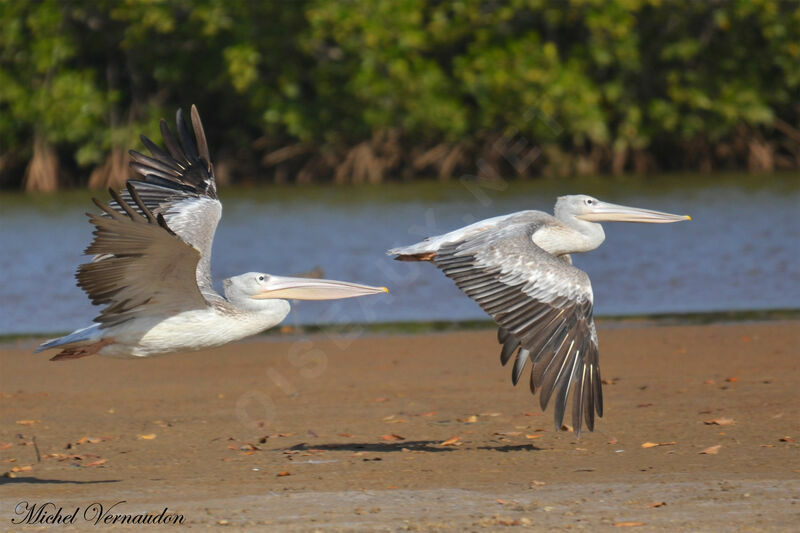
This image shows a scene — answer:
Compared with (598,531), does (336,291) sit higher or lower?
higher

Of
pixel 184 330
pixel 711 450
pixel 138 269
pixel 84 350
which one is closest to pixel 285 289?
pixel 184 330

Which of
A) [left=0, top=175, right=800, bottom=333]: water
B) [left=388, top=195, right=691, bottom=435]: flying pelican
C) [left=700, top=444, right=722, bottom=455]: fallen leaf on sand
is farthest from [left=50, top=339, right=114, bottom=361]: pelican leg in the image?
[left=0, top=175, right=800, bottom=333]: water

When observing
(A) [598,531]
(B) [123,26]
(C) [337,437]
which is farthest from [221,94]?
(A) [598,531]

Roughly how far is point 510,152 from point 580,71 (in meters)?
2.42

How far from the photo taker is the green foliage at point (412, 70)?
984 inches

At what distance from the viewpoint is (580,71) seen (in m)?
25.4

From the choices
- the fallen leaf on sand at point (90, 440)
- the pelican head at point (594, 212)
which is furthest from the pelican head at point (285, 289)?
the pelican head at point (594, 212)

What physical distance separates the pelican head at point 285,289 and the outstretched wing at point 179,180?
2.98 feet

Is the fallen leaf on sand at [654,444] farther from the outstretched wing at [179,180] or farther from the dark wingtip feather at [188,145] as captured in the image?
the dark wingtip feather at [188,145]

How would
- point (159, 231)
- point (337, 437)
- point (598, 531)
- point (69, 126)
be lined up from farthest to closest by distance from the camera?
1. point (69, 126)
2. point (337, 437)
3. point (159, 231)
4. point (598, 531)

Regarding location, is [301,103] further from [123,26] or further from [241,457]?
[241,457]

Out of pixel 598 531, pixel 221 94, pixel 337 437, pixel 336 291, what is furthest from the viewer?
pixel 221 94

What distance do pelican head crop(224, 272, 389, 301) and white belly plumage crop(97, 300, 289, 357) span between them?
0.15 metres

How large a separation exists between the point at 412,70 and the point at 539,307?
20.2m
